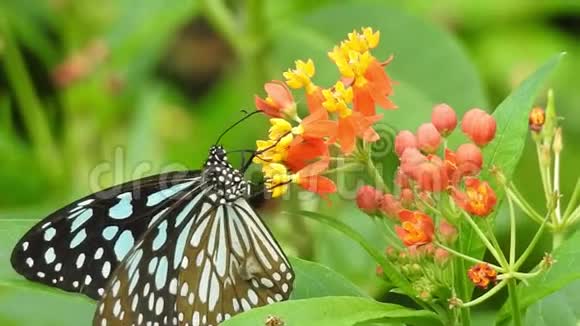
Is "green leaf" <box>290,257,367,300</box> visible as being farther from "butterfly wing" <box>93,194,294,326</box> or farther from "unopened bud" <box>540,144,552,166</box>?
"unopened bud" <box>540,144,552,166</box>

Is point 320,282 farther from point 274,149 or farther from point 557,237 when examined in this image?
point 557,237

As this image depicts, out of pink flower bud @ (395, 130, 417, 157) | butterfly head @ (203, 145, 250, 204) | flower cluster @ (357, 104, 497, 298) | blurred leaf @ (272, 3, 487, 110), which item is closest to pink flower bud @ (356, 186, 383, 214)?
flower cluster @ (357, 104, 497, 298)

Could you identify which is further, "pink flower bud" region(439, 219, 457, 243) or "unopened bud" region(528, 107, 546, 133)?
"unopened bud" region(528, 107, 546, 133)

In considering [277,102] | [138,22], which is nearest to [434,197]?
[277,102]

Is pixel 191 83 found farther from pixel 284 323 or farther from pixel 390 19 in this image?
pixel 284 323

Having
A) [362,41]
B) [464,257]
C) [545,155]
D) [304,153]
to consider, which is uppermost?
[362,41]

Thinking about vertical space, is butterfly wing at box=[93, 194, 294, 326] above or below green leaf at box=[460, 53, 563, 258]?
below
